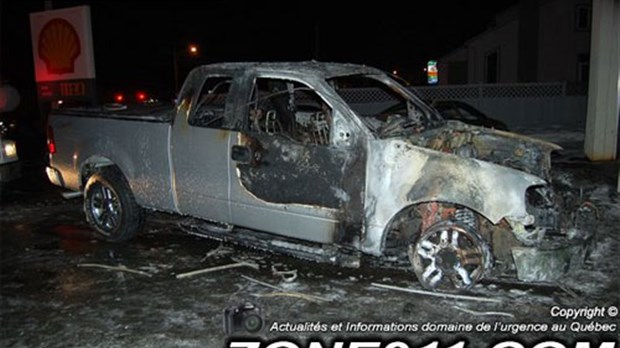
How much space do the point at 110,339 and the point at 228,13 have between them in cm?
4892

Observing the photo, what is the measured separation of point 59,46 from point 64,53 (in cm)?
23

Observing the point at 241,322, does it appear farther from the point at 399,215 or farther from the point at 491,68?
the point at 491,68

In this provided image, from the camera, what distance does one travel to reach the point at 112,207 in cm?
705

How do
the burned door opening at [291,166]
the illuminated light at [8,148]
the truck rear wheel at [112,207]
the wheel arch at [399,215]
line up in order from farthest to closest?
the illuminated light at [8,148] → the truck rear wheel at [112,207] → the burned door opening at [291,166] → the wheel arch at [399,215]

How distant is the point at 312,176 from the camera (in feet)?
17.8

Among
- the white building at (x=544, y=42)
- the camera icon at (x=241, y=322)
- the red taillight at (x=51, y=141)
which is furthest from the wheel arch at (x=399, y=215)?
the white building at (x=544, y=42)

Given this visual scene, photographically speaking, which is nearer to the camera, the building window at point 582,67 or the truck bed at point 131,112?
the truck bed at point 131,112

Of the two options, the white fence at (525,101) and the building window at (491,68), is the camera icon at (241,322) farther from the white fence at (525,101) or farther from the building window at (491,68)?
the building window at (491,68)

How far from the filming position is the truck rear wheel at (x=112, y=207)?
22.5 ft

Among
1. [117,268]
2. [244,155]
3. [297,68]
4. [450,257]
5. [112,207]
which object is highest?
[297,68]

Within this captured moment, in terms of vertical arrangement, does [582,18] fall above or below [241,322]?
above

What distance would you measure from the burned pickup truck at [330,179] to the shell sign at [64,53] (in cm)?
767

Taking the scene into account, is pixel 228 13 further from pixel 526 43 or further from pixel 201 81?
pixel 201 81

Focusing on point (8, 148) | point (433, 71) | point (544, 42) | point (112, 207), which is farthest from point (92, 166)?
point (433, 71)
